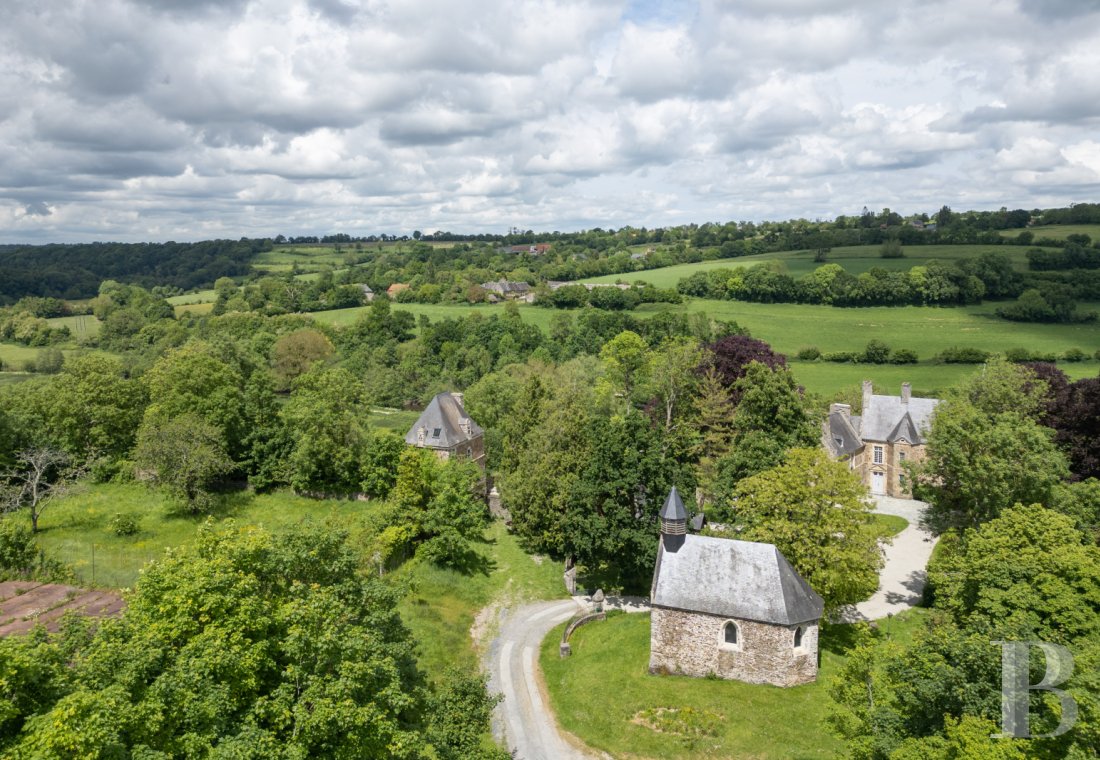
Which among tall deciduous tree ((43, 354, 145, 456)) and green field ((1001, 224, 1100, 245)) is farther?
green field ((1001, 224, 1100, 245))


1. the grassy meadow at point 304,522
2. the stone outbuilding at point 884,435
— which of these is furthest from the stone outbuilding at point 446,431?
the stone outbuilding at point 884,435

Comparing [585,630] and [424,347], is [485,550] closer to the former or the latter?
[585,630]

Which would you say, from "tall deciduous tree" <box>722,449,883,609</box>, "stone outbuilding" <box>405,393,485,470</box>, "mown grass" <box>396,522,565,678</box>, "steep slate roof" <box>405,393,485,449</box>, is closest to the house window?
"tall deciduous tree" <box>722,449,883,609</box>

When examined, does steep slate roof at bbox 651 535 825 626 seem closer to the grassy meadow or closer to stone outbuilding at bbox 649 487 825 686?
stone outbuilding at bbox 649 487 825 686

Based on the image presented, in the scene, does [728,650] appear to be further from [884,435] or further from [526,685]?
[884,435]

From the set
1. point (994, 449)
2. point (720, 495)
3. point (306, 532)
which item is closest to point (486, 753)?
point (306, 532)

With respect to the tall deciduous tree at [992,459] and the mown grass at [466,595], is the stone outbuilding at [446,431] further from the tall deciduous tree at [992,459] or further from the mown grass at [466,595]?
the tall deciduous tree at [992,459]

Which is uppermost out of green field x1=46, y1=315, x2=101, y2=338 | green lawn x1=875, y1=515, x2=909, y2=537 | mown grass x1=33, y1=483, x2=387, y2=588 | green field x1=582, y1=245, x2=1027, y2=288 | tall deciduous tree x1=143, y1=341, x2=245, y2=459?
green field x1=582, y1=245, x2=1027, y2=288

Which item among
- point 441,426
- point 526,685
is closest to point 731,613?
point 526,685

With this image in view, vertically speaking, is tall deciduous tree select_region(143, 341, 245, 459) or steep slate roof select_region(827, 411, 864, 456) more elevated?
tall deciduous tree select_region(143, 341, 245, 459)
